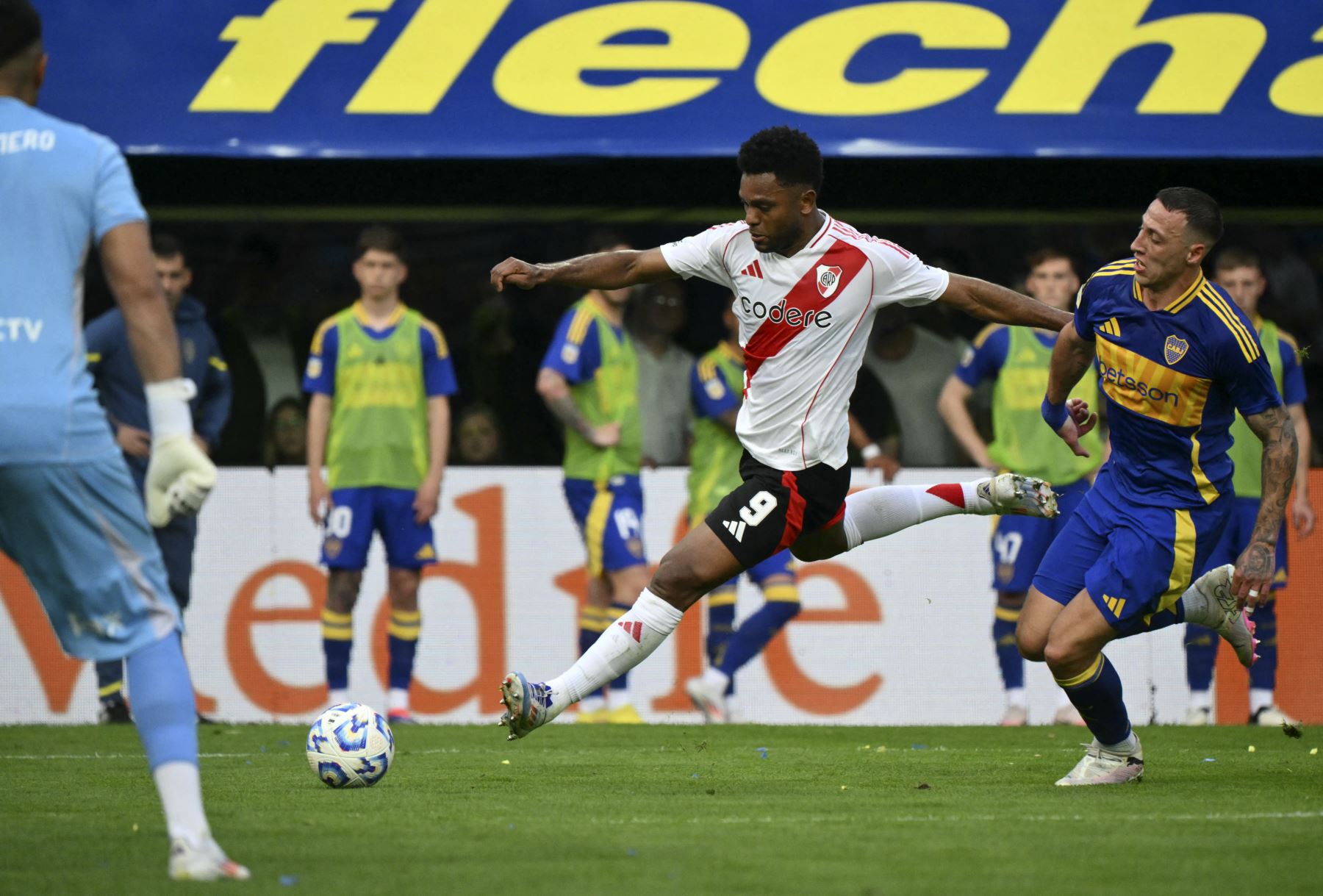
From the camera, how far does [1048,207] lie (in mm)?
11914

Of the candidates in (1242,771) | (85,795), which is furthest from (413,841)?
(1242,771)

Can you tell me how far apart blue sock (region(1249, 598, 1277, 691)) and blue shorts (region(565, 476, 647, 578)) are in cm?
373

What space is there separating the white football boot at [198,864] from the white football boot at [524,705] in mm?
1867

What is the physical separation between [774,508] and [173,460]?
9.23ft

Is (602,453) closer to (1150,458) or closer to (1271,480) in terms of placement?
(1150,458)

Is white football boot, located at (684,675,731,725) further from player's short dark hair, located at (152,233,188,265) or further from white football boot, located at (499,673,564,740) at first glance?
white football boot, located at (499,673,564,740)

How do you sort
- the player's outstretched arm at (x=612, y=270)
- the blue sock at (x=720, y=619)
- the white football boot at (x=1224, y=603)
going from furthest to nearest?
the blue sock at (x=720, y=619), the white football boot at (x=1224, y=603), the player's outstretched arm at (x=612, y=270)

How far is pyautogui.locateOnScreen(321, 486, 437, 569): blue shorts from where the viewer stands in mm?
10672

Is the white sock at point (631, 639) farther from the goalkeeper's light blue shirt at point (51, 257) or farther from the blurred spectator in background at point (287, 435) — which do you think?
the blurred spectator in background at point (287, 435)

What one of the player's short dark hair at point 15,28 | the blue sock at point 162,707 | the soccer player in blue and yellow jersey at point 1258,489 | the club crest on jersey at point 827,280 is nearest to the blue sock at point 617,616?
the soccer player in blue and yellow jersey at point 1258,489

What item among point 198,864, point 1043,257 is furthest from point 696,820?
point 1043,257

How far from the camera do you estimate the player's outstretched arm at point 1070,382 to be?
267 inches

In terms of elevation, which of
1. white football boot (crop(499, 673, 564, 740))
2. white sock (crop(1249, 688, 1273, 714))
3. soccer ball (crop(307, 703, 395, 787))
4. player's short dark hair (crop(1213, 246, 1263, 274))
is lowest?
white sock (crop(1249, 688, 1273, 714))

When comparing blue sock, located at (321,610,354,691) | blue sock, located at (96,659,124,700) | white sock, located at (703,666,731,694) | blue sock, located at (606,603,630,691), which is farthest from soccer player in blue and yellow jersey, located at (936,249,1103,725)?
blue sock, located at (96,659,124,700)
